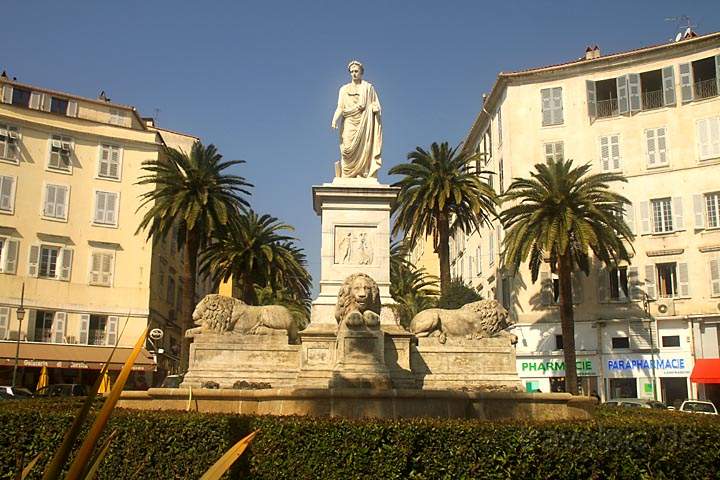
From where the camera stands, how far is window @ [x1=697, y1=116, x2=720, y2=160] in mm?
42094

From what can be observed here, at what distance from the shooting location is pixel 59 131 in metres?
45.9

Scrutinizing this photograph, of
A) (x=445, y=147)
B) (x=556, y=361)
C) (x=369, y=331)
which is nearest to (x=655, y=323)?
(x=556, y=361)

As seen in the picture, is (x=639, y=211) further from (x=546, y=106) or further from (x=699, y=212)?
(x=546, y=106)

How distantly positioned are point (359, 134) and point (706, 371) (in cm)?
3042

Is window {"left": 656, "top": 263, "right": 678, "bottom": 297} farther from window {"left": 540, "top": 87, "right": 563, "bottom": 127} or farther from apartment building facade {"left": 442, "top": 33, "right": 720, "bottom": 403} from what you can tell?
window {"left": 540, "top": 87, "right": 563, "bottom": 127}

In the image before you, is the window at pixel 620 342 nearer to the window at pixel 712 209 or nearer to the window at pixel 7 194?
the window at pixel 712 209

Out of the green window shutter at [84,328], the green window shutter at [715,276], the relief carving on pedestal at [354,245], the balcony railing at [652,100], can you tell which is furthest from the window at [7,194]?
the green window shutter at [715,276]

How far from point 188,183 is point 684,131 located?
94.0ft

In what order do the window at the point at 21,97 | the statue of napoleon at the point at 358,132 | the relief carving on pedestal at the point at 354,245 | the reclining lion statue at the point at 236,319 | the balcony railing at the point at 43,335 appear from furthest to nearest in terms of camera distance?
the window at the point at 21,97 < the balcony railing at the point at 43,335 < the statue of napoleon at the point at 358,132 < the relief carving on pedestal at the point at 354,245 < the reclining lion statue at the point at 236,319

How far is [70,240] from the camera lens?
4500 centimetres

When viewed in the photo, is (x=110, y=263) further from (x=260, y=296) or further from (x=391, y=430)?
(x=391, y=430)

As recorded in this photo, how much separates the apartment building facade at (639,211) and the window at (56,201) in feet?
83.8

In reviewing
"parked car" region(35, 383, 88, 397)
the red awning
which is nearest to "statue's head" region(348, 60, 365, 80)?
"parked car" region(35, 383, 88, 397)

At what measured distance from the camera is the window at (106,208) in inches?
1820
